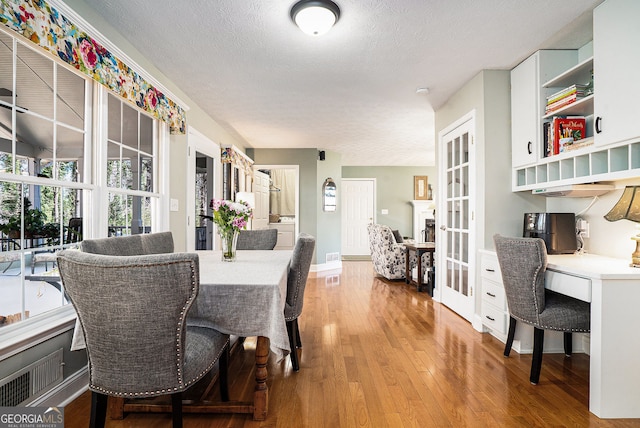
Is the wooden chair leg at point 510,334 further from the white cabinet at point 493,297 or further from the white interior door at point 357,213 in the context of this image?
the white interior door at point 357,213

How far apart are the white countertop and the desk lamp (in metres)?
0.08

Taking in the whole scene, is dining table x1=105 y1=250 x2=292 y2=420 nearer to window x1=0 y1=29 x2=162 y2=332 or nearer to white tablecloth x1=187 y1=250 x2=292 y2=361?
white tablecloth x1=187 y1=250 x2=292 y2=361

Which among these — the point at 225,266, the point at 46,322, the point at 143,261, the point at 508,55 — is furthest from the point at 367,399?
the point at 508,55

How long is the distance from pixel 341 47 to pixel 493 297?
2.38 metres

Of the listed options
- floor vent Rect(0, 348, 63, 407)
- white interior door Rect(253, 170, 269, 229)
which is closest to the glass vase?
floor vent Rect(0, 348, 63, 407)

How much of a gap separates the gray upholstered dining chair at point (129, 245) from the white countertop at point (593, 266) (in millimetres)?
2634

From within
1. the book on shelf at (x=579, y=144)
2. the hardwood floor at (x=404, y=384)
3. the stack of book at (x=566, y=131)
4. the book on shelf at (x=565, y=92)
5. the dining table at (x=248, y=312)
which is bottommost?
the hardwood floor at (x=404, y=384)

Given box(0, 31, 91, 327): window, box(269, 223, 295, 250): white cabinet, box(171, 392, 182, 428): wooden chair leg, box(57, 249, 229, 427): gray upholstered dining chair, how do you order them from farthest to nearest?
box(269, 223, 295, 250): white cabinet
box(0, 31, 91, 327): window
box(171, 392, 182, 428): wooden chair leg
box(57, 249, 229, 427): gray upholstered dining chair

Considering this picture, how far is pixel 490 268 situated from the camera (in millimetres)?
2980

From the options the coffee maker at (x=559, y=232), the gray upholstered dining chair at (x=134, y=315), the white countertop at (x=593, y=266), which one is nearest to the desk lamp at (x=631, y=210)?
the white countertop at (x=593, y=266)

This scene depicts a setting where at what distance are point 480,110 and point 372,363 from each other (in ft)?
7.93

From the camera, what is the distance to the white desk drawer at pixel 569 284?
1.99m

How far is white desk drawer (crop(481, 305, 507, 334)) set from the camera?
9.34 ft

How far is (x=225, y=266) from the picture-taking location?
2.27 m
